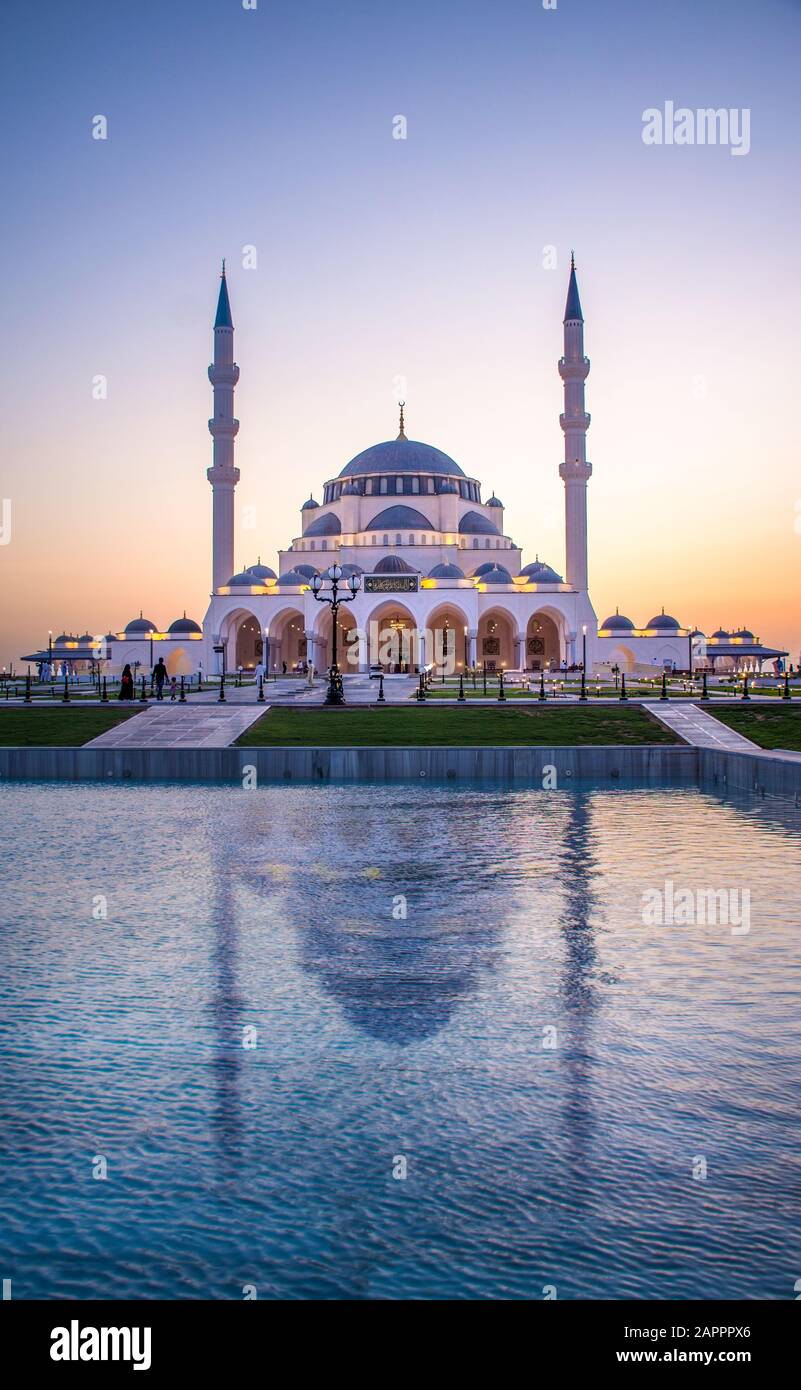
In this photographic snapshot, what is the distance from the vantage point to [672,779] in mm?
22391

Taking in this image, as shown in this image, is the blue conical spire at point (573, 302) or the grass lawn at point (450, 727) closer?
the grass lawn at point (450, 727)

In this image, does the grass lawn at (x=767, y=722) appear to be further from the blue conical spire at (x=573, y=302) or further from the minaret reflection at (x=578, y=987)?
the blue conical spire at (x=573, y=302)

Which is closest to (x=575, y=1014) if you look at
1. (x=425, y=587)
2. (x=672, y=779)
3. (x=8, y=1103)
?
(x=8, y=1103)

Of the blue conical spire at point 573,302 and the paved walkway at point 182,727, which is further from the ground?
the blue conical spire at point 573,302

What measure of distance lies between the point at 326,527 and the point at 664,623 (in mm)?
22306

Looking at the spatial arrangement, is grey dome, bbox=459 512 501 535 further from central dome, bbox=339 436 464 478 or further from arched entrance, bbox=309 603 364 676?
arched entrance, bbox=309 603 364 676

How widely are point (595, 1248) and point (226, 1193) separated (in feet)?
5.29

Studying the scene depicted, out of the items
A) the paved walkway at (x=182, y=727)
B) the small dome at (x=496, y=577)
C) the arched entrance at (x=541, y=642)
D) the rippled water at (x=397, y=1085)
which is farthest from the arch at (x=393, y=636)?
the rippled water at (x=397, y=1085)

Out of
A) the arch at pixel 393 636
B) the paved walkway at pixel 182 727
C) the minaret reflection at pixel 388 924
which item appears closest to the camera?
the minaret reflection at pixel 388 924

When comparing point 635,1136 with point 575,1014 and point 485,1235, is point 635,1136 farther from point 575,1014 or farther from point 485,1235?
point 575,1014

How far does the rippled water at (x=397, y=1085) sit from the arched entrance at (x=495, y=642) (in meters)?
50.3

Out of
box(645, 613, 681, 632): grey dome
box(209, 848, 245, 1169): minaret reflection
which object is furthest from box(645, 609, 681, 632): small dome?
box(209, 848, 245, 1169): minaret reflection

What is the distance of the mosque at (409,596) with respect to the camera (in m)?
57.2

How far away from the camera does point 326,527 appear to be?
70688 millimetres
